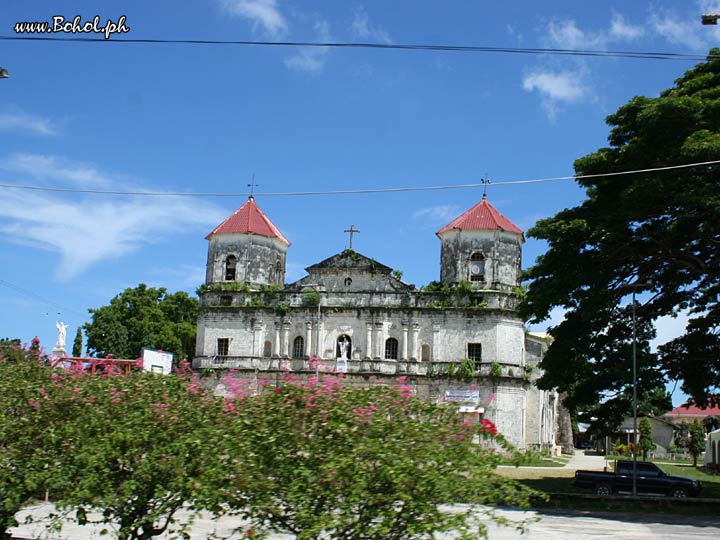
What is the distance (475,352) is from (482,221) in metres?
6.94

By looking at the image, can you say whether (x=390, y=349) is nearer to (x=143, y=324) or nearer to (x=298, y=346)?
(x=298, y=346)

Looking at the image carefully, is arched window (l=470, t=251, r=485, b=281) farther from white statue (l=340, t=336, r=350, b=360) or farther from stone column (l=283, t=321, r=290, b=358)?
stone column (l=283, t=321, r=290, b=358)

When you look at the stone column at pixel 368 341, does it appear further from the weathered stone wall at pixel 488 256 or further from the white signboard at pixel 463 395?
the weathered stone wall at pixel 488 256

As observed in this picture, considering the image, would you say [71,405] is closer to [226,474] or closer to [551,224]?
[226,474]

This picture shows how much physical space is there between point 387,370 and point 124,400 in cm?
3222

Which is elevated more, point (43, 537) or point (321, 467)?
point (321, 467)

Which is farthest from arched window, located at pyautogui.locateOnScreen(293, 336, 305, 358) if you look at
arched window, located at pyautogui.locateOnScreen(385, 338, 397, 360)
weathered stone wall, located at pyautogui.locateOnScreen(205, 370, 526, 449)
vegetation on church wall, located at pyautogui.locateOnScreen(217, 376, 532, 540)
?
vegetation on church wall, located at pyautogui.locateOnScreen(217, 376, 532, 540)

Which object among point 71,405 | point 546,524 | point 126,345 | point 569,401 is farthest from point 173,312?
point 71,405

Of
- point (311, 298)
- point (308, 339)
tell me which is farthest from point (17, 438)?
point (311, 298)

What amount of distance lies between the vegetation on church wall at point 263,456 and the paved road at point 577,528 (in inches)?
173

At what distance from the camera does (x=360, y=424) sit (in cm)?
840

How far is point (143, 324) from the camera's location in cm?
5622

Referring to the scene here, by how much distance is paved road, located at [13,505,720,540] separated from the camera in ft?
48.1

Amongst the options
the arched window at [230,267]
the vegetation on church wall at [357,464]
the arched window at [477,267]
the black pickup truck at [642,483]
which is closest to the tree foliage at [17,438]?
the vegetation on church wall at [357,464]
